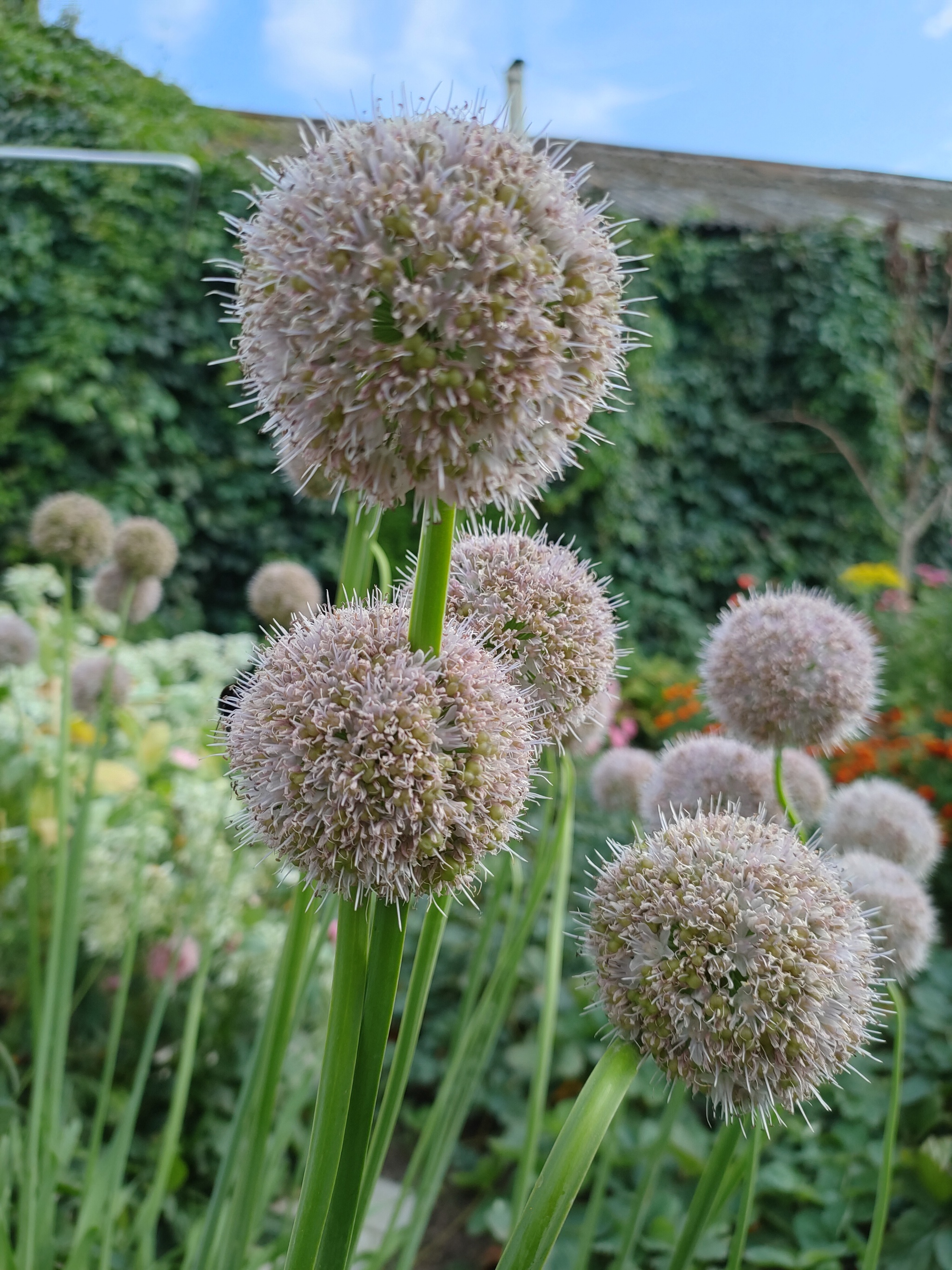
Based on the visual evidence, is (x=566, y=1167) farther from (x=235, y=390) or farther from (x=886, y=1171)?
(x=235, y=390)

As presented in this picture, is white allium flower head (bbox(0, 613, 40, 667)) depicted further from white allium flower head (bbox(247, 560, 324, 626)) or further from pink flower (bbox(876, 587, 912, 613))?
pink flower (bbox(876, 587, 912, 613))

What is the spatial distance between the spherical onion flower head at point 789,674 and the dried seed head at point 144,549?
1277mm

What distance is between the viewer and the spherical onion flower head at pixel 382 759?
0.59 m

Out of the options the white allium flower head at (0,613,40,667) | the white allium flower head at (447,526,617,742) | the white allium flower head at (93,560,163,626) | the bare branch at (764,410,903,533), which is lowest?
the white allium flower head at (0,613,40,667)

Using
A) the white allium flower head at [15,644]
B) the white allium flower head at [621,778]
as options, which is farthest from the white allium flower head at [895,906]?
the white allium flower head at [15,644]

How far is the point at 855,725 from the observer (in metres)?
1.25

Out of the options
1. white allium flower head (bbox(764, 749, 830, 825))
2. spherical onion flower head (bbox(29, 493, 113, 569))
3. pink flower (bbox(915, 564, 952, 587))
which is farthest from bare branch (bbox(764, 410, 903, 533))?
white allium flower head (bbox(764, 749, 830, 825))

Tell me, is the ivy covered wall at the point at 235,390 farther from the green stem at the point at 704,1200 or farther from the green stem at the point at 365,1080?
the green stem at the point at 365,1080

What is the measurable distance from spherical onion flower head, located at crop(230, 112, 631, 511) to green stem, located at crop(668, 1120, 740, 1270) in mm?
664

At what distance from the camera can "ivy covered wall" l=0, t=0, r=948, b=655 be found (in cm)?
542

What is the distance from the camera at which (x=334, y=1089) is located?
0.65 meters

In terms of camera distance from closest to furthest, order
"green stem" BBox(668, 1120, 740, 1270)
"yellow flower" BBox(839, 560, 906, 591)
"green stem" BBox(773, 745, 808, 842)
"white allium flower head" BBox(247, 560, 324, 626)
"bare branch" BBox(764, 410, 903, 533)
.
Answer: "green stem" BBox(668, 1120, 740, 1270), "green stem" BBox(773, 745, 808, 842), "white allium flower head" BBox(247, 560, 324, 626), "yellow flower" BBox(839, 560, 906, 591), "bare branch" BBox(764, 410, 903, 533)

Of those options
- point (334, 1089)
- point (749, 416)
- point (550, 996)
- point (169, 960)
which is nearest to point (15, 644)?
point (169, 960)

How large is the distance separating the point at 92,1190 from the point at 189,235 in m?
5.45
